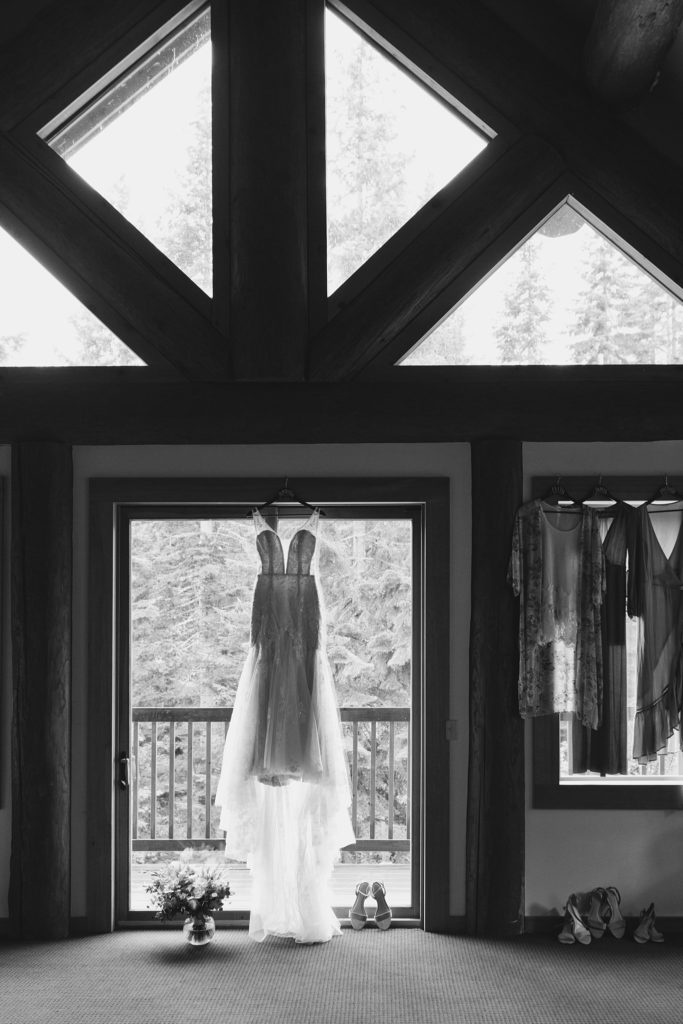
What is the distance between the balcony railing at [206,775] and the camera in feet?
12.8

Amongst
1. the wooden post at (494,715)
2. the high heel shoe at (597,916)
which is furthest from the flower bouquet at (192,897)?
the high heel shoe at (597,916)

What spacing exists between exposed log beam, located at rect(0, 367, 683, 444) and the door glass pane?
1.62 feet

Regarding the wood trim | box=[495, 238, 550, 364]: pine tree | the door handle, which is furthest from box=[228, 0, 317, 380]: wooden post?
the door handle

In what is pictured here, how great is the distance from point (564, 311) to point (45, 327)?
240 centimetres

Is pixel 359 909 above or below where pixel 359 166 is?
below

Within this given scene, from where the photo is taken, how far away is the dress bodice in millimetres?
3656

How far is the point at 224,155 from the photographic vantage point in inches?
147

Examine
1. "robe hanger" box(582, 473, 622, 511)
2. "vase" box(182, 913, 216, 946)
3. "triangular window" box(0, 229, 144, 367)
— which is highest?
"triangular window" box(0, 229, 144, 367)

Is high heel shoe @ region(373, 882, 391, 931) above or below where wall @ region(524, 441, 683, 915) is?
below

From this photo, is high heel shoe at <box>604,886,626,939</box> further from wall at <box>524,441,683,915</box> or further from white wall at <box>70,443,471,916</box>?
white wall at <box>70,443,471,916</box>

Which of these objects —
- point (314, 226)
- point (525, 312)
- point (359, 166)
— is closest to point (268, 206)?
point (314, 226)

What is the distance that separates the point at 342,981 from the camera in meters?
3.15

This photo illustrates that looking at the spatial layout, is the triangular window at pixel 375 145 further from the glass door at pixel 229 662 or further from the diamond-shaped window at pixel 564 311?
the glass door at pixel 229 662

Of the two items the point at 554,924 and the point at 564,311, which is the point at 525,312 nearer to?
the point at 564,311
